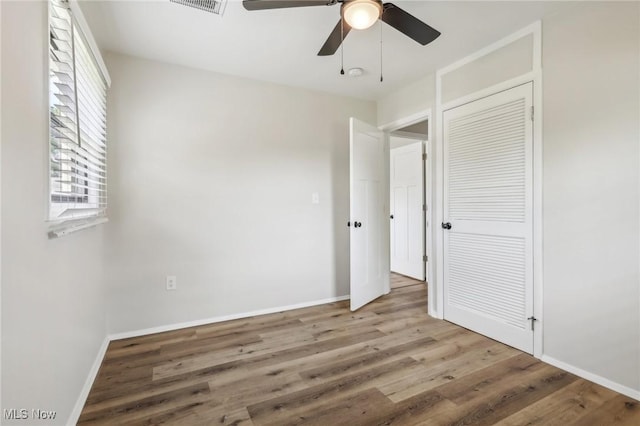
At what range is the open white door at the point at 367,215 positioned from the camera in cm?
312

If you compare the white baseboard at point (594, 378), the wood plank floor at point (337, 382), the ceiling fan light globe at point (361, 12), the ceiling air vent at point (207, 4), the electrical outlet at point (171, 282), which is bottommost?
the wood plank floor at point (337, 382)

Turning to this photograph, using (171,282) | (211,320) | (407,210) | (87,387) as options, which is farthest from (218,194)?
(407,210)

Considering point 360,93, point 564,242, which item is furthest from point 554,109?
point 360,93

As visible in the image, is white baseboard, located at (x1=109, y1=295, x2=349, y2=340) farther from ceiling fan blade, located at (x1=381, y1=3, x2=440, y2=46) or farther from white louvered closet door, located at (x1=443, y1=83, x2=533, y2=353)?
ceiling fan blade, located at (x1=381, y1=3, x2=440, y2=46)

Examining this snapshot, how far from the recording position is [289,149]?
322 centimetres

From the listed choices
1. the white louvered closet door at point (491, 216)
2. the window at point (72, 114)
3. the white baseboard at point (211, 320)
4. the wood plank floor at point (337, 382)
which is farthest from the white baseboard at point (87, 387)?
the white louvered closet door at point (491, 216)

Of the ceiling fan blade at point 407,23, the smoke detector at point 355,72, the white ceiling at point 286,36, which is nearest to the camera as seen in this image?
the ceiling fan blade at point 407,23

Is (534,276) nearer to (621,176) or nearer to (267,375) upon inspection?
(621,176)

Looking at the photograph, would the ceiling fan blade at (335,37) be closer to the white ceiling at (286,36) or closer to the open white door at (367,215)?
the white ceiling at (286,36)

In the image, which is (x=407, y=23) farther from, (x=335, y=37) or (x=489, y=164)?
(x=489, y=164)

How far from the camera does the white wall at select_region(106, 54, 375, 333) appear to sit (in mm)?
2559

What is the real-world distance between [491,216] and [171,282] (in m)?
2.77

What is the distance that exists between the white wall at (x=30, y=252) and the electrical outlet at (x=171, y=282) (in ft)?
3.67

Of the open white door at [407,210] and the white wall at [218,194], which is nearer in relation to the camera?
the white wall at [218,194]
